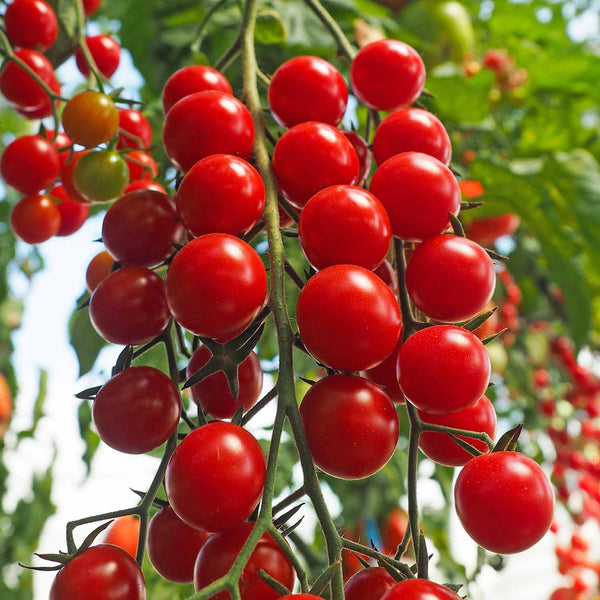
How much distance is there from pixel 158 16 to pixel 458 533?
0.79 meters

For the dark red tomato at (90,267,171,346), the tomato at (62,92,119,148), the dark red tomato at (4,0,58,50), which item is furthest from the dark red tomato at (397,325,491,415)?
the dark red tomato at (4,0,58,50)

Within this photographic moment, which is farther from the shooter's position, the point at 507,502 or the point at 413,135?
the point at 413,135

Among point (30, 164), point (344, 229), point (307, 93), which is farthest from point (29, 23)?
point (344, 229)

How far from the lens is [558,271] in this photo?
2.35 feet

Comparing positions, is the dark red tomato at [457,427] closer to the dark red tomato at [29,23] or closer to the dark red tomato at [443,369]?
the dark red tomato at [443,369]

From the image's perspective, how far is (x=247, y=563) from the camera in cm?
23

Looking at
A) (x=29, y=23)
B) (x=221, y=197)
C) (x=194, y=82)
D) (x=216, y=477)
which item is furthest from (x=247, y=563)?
(x=29, y=23)

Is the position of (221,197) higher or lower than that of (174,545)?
higher

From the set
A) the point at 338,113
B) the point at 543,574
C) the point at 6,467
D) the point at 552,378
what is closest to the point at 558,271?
the point at 338,113

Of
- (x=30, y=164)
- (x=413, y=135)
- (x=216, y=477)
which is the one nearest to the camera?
(x=216, y=477)

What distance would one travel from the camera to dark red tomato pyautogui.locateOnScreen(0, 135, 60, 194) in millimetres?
466

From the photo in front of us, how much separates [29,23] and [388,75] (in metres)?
0.29

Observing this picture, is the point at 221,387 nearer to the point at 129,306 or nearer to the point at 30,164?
the point at 129,306

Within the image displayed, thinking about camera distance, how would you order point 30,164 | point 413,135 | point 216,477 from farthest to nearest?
point 30,164, point 413,135, point 216,477
